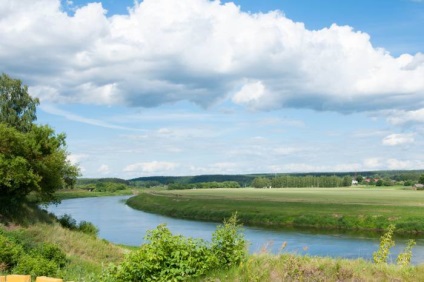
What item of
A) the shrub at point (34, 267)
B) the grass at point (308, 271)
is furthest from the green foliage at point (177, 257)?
the shrub at point (34, 267)

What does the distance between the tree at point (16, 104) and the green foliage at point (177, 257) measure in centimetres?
4351

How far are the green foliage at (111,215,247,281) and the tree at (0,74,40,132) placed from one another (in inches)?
1713

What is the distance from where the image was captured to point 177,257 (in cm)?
1008

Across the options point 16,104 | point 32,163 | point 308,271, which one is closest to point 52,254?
point 308,271

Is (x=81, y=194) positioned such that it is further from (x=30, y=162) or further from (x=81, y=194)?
(x=30, y=162)

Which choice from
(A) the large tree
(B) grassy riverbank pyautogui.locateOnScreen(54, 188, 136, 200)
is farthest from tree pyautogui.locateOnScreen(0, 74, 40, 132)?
(B) grassy riverbank pyautogui.locateOnScreen(54, 188, 136, 200)

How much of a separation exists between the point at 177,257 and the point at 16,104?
47.2m

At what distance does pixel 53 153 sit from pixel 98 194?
147344 millimetres

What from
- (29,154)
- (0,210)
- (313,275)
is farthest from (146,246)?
(29,154)

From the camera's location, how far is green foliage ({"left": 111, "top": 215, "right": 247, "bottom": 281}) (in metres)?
9.98

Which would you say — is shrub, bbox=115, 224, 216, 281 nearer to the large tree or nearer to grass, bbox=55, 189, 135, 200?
the large tree

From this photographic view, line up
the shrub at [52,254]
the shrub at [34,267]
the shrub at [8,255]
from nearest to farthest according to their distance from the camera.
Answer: the shrub at [34,267] → the shrub at [8,255] → the shrub at [52,254]

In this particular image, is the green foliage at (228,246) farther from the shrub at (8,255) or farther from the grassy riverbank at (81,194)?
the grassy riverbank at (81,194)

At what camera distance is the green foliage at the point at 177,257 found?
9977mm
